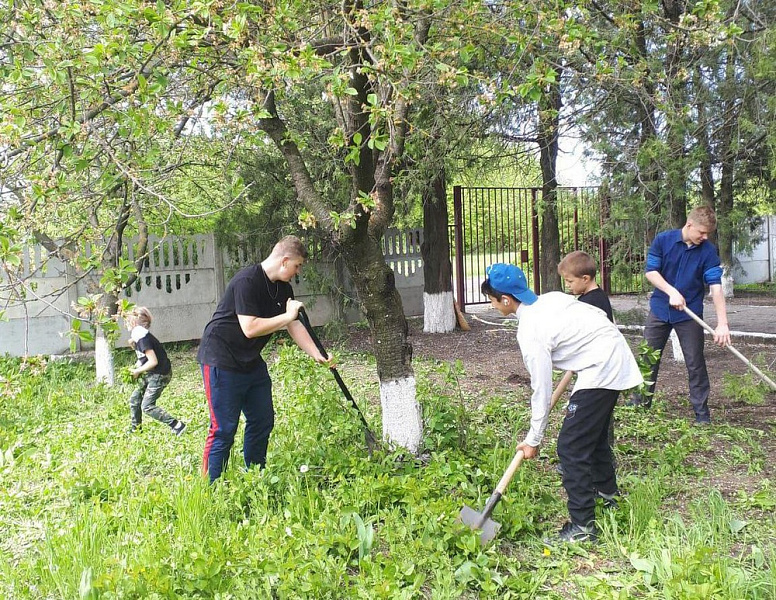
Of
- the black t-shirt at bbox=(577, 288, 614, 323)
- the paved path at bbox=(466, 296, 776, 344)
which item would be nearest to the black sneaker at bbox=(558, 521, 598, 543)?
the black t-shirt at bbox=(577, 288, 614, 323)

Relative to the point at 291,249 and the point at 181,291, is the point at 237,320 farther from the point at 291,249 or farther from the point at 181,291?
the point at 181,291

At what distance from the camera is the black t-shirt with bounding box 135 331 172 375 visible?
16.9 feet

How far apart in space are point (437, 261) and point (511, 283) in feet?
22.5

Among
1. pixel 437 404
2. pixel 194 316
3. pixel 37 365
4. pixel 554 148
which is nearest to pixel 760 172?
pixel 554 148

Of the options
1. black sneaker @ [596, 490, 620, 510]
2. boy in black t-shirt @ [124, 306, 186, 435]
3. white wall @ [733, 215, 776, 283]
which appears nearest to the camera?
black sneaker @ [596, 490, 620, 510]

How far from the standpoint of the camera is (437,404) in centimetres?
429

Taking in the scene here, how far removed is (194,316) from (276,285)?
6530 mm

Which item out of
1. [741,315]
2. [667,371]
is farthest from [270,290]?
[741,315]

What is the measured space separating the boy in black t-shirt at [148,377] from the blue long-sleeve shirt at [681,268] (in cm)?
375

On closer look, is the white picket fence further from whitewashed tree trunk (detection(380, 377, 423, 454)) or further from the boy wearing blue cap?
the boy wearing blue cap

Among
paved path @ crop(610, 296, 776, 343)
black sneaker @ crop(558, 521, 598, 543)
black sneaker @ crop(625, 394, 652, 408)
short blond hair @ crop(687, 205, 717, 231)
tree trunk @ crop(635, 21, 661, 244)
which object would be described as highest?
tree trunk @ crop(635, 21, 661, 244)

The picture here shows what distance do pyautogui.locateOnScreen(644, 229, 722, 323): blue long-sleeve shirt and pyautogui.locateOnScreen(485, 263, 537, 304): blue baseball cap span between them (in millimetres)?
2240

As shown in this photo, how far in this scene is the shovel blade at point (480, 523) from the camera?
3054 mm

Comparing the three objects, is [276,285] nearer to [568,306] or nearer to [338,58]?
[568,306]
